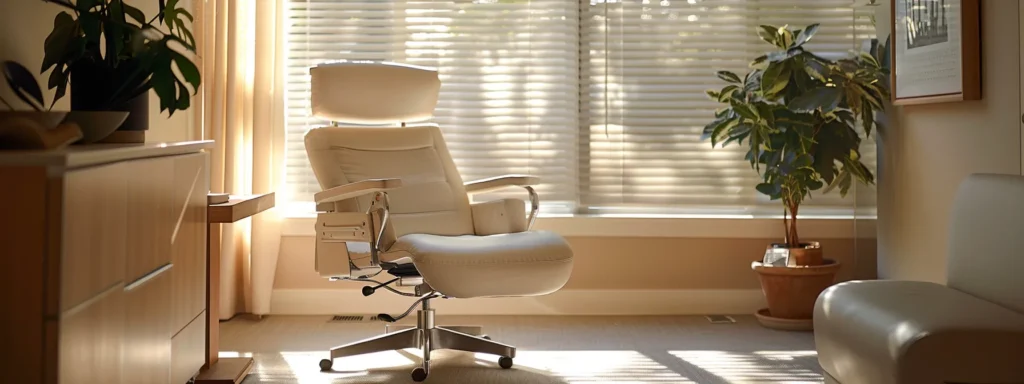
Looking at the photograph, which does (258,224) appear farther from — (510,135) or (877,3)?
(877,3)

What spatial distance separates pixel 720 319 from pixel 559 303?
0.72m

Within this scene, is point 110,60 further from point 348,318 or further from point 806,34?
point 806,34

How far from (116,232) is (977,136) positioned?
2.74m

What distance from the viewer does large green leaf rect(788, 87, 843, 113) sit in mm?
4016

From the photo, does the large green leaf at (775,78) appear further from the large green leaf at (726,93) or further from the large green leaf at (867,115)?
the large green leaf at (867,115)

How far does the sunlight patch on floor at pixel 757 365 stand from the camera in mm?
3408

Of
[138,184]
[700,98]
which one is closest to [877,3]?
[700,98]

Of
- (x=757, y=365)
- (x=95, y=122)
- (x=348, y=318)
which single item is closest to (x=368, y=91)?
(x=348, y=318)

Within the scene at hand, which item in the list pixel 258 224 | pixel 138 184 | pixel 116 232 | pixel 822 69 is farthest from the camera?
pixel 258 224

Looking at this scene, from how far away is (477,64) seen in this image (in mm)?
4691

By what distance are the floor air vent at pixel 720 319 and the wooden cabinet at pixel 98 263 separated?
2490mm

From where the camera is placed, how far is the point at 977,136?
11.3ft

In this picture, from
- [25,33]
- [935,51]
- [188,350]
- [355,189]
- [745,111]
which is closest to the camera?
[25,33]

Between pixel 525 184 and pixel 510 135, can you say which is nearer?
pixel 525 184
